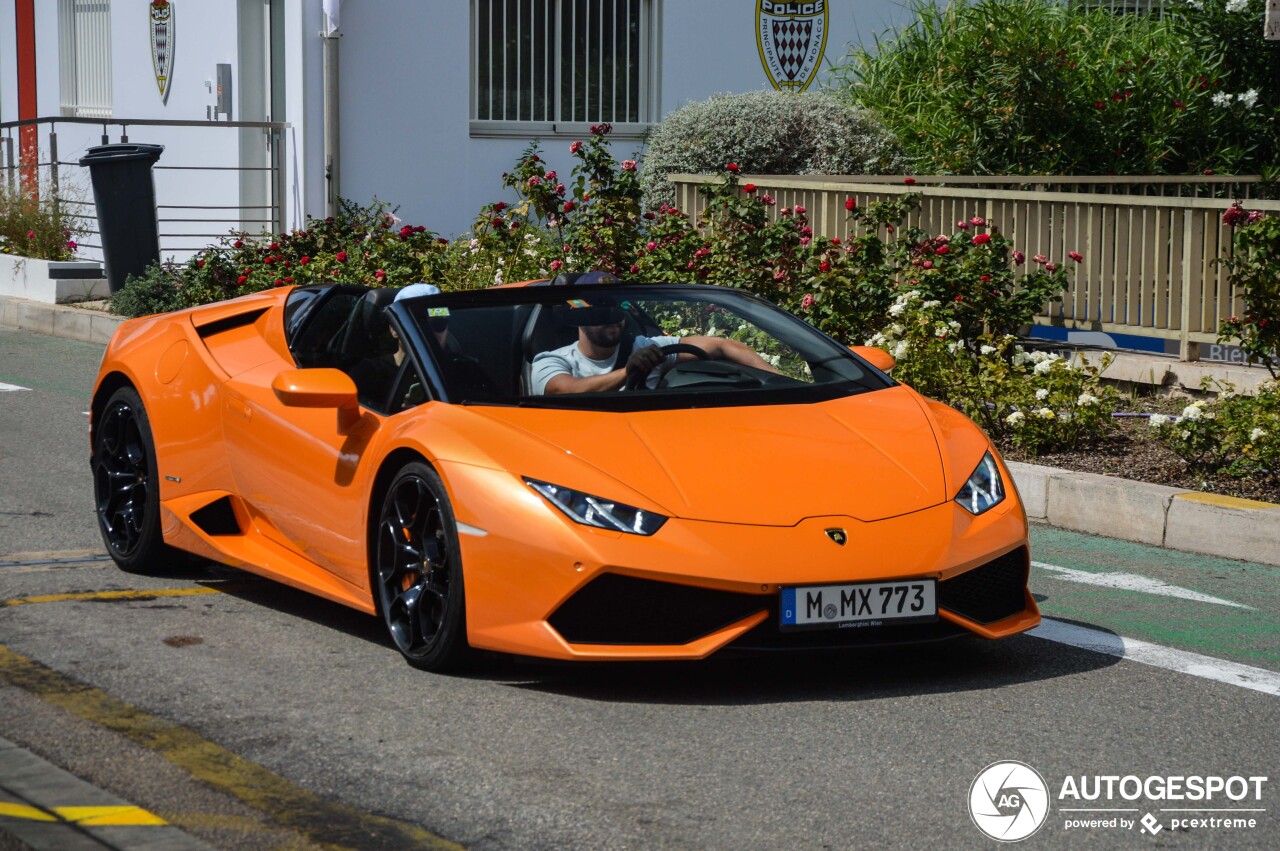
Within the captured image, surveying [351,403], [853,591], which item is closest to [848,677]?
[853,591]

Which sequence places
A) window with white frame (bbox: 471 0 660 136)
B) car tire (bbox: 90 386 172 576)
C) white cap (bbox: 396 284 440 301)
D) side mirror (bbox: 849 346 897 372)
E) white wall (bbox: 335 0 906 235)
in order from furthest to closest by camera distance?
1. window with white frame (bbox: 471 0 660 136)
2. white wall (bbox: 335 0 906 235)
3. car tire (bbox: 90 386 172 576)
4. side mirror (bbox: 849 346 897 372)
5. white cap (bbox: 396 284 440 301)

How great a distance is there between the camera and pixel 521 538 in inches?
199

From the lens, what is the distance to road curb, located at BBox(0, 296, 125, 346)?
52.9 feet

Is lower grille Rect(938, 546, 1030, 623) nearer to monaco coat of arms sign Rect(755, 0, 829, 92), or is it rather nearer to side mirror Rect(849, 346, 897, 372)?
side mirror Rect(849, 346, 897, 372)

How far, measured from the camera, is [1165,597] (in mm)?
6703

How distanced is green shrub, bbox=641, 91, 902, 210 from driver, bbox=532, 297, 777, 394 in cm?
1220

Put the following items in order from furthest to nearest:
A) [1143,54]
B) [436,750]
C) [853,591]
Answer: [1143,54] < [853,591] < [436,750]

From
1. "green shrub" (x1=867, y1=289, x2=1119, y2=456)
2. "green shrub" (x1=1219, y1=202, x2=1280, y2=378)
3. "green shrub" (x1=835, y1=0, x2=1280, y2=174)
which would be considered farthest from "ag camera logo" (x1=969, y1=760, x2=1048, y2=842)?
"green shrub" (x1=835, y1=0, x2=1280, y2=174)

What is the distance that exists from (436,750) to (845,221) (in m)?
9.21

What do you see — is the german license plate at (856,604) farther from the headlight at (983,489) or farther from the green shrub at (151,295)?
the green shrub at (151,295)

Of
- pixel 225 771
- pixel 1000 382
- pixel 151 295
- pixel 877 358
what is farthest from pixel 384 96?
pixel 225 771

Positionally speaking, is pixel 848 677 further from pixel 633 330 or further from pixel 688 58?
pixel 688 58

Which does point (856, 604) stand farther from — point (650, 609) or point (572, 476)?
point (572, 476)

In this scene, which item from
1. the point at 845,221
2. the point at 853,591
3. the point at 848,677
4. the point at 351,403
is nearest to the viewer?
the point at 853,591
